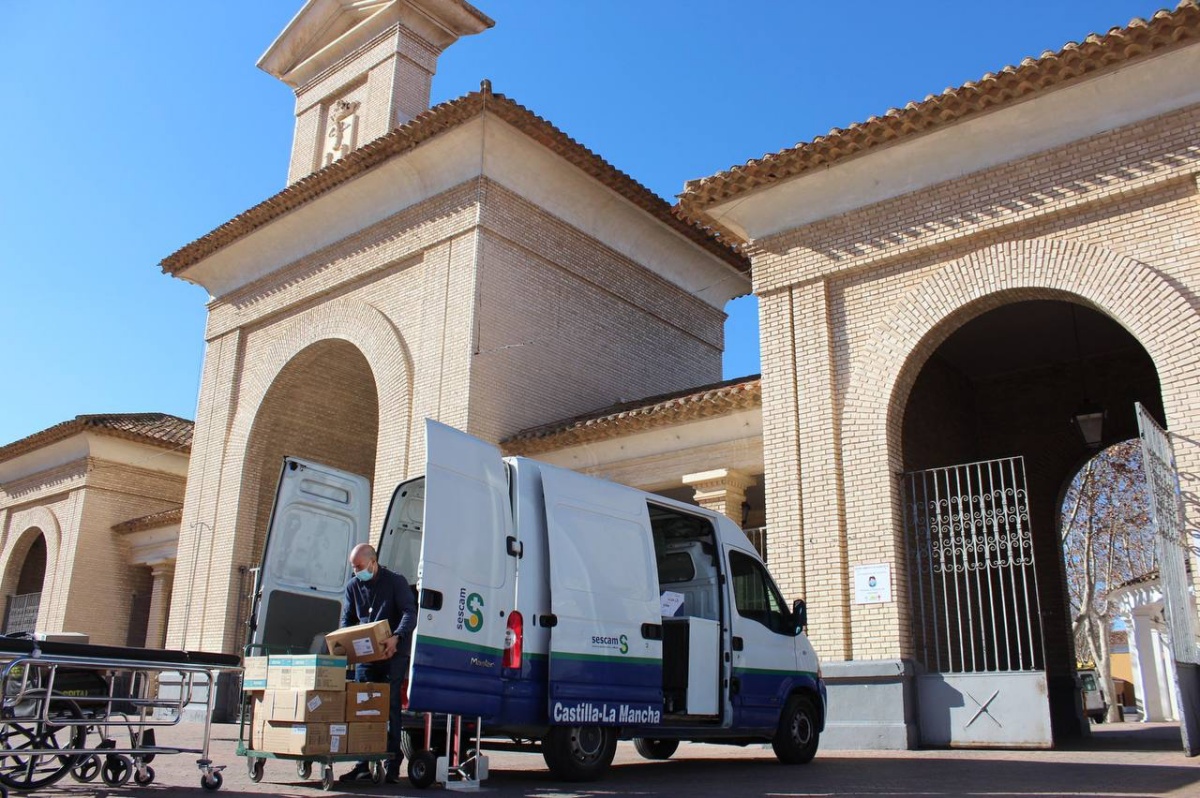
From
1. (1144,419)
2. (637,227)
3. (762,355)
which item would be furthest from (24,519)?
(1144,419)

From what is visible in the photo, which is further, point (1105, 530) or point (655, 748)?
point (1105, 530)

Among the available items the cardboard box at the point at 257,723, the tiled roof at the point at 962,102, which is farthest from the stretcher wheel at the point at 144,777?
the tiled roof at the point at 962,102

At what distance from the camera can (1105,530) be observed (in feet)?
88.3

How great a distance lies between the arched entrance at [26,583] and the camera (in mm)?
25495

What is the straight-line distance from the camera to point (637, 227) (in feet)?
60.3

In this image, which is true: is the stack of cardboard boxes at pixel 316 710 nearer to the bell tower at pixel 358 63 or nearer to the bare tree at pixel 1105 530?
the bell tower at pixel 358 63

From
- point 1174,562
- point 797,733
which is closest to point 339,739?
point 797,733

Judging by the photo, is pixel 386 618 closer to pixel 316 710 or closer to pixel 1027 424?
pixel 316 710

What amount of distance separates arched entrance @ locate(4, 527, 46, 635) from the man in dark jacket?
2144cm

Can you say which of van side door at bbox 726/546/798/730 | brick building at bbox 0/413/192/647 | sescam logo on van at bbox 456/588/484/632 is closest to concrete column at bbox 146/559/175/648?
brick building at bbox 0/413/192/647

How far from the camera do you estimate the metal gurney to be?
5957mm

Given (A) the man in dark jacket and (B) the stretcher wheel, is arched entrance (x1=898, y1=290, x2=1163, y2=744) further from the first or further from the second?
(B) the stretcher wheel

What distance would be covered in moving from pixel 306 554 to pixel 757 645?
4184 mm

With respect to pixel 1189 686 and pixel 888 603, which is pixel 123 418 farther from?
pixel 1189 686
